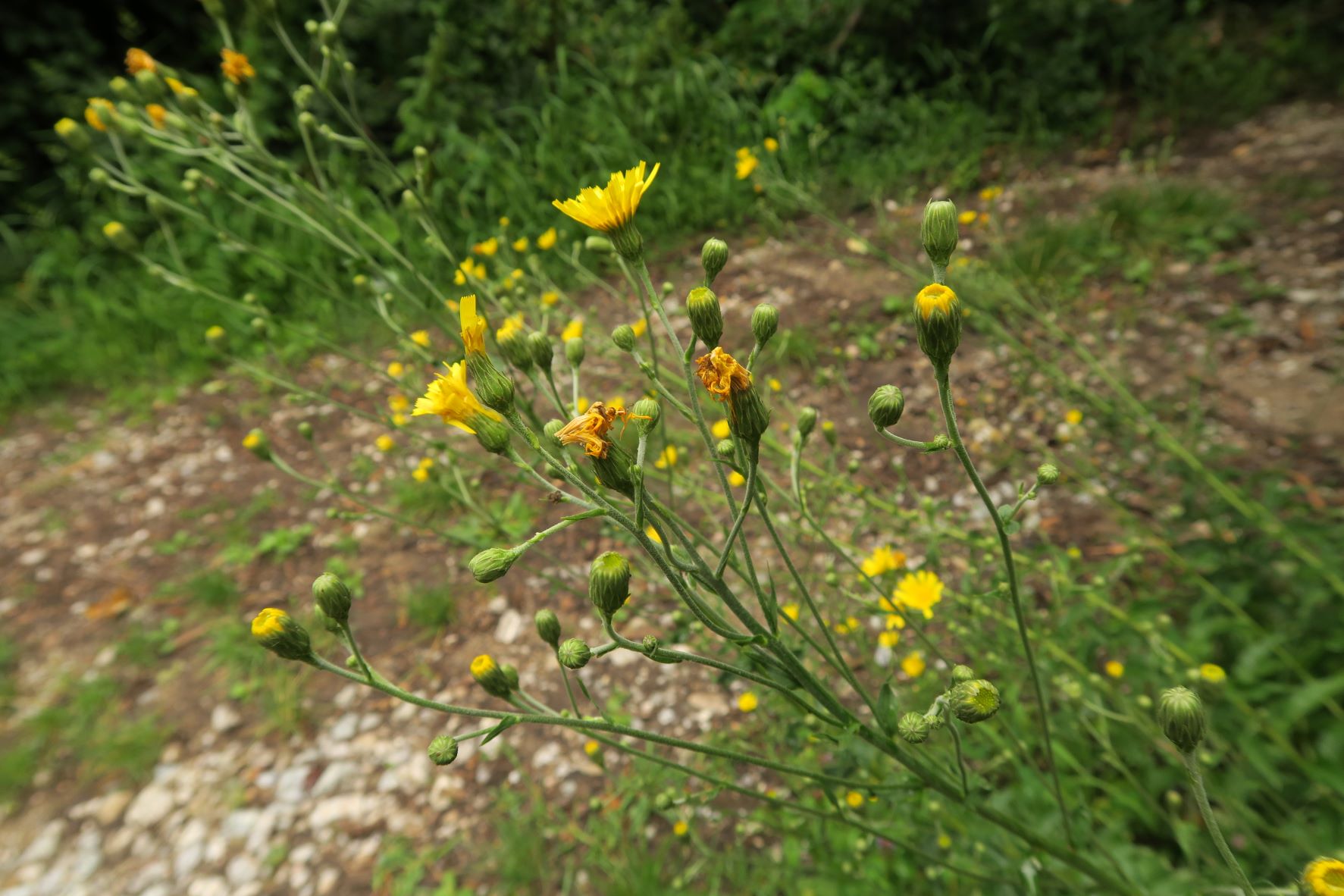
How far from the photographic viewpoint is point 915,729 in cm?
96

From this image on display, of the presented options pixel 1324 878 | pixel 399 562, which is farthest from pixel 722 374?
pixel 399 562

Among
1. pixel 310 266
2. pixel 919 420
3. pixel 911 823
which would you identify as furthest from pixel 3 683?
pixel 919 420

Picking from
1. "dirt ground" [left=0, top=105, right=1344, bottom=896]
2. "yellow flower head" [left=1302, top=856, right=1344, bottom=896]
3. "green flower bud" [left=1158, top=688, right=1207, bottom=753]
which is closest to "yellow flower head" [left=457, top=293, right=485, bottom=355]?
"green flower bud" [left=1158, top=688, right=1207, bottom=753]

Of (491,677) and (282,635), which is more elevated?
(282,635)

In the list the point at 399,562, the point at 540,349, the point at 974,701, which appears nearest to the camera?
the point at 974,701

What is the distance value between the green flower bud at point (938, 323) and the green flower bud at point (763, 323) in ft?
0.78

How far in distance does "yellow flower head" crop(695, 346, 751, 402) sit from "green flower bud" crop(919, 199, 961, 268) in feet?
0.92

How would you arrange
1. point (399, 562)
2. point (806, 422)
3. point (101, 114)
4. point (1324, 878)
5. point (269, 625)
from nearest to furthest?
1. point (1324, 878)
2. point (269, 625)
3. point (806, 422)
4. point (101, 114)
5. point (399, 562)

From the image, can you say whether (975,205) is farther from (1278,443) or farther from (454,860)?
(454,860)

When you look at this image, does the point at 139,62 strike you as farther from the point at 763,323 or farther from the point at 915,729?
the point at 915,729

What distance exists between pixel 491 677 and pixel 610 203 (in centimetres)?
72

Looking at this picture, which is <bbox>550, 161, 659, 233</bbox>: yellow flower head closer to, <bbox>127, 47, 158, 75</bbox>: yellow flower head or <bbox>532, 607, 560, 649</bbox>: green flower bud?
<bbox>532, 607, 560, 649</bbox>: green flower bud

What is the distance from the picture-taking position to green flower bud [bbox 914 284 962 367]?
34.0 inches

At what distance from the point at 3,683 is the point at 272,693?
1.38 m
